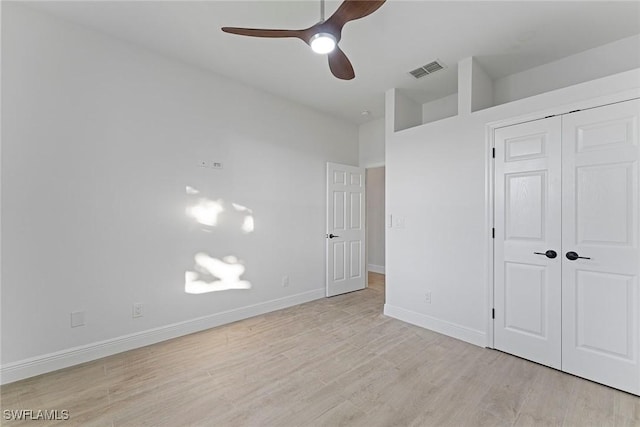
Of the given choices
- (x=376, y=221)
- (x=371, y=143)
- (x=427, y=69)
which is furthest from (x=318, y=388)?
(x=376, y=221)

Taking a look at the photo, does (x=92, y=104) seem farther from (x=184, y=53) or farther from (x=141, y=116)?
(x=184, y=53)

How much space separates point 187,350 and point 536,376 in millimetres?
3109

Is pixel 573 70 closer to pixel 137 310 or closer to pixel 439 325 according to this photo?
pixel 439 325

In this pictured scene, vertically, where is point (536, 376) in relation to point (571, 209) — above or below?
below

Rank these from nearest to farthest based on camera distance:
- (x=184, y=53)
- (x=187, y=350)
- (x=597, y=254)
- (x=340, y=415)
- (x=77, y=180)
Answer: (x=340, y=415) → (x=597, y=254) → (x=77, y=180) → (x=187, y=350) → (x=184, y=53)

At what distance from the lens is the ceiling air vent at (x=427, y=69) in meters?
3.10

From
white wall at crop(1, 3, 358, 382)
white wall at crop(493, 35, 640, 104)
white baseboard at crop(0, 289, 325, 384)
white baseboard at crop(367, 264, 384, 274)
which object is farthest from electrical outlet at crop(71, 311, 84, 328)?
white baseboard at crop(367, 264, 384, 274)

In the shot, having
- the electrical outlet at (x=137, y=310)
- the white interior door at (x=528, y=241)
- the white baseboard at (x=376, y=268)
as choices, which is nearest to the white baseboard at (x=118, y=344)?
the electrical outlet at (x=137, y=310)

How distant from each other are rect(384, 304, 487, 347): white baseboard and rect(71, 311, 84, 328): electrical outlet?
3.26m

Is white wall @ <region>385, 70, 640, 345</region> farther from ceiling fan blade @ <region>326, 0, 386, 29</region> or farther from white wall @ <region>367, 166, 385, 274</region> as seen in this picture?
white wall @ <region>367, 166, 385, 274</region>

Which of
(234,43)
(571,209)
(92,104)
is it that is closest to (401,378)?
(571,209)

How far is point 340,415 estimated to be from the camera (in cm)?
182

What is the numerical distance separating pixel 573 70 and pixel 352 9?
109 inches

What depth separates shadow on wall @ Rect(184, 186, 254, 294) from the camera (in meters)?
3.12
